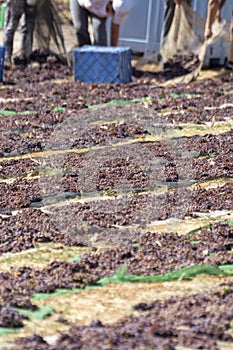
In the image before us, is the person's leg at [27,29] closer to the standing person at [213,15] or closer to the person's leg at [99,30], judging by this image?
the person's leg at [99,30]

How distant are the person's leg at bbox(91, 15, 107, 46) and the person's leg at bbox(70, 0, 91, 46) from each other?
0.47 ft

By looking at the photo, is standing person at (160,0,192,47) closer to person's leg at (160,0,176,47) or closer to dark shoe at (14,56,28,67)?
person's leg at (160,0,176,47)

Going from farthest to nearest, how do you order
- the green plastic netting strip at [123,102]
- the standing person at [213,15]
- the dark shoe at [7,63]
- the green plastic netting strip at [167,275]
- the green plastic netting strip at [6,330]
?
the dark shoe at [7,63]
the standing person at [213,15]
the green plastic netting strip at [123,102]
the green plastic netting strip at [167,275]
the green plastic netting strip at [6,330]

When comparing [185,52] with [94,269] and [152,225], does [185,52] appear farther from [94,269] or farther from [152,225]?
[94,269]

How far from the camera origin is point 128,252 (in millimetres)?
4805

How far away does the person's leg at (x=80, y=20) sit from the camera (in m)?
12.9

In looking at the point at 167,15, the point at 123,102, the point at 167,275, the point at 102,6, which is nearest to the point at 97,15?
the point at 102,6

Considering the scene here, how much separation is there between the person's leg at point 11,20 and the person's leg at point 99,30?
134 cm

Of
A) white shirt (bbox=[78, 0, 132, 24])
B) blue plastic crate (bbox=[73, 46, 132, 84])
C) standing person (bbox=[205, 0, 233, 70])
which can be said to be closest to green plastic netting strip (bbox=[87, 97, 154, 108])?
blue plastic crate (bbox=[73, 46, 132, 84])

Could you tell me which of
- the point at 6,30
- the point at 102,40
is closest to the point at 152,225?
the point at 102,40

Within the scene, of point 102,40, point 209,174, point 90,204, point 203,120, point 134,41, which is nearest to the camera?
point 90,204

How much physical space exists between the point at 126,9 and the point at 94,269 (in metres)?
8.76

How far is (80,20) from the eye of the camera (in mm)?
13000

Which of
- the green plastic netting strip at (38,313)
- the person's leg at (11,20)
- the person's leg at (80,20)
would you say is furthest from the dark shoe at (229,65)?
the green plastic netting strip at (38,313)
